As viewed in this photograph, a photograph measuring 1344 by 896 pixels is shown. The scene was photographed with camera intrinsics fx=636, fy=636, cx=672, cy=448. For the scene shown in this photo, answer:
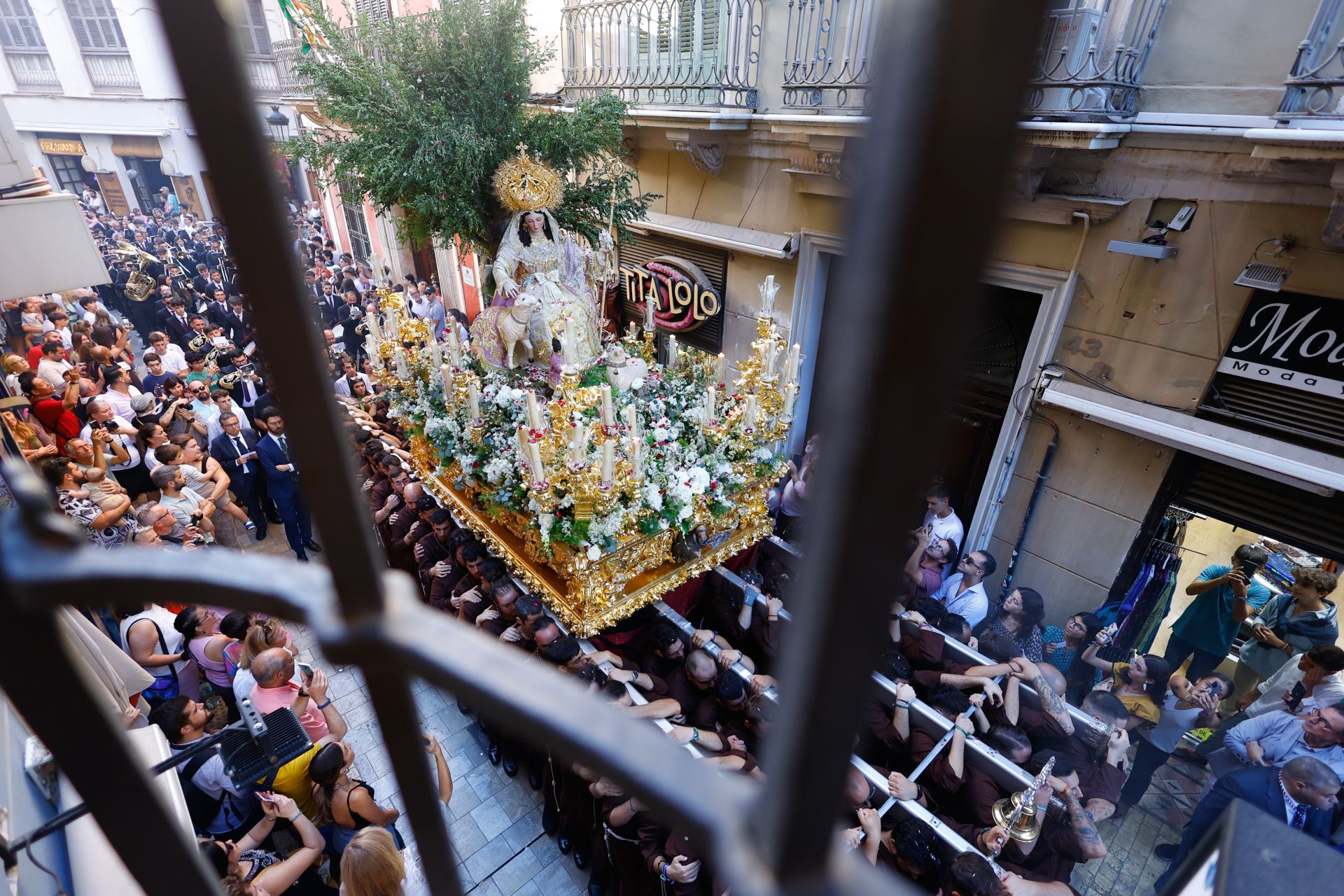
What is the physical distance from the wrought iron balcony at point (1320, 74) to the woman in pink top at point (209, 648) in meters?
5.89

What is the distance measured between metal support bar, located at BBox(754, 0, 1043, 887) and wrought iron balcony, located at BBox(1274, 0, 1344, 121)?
4209 millimetres

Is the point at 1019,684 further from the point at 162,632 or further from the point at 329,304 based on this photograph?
the point at 329,304

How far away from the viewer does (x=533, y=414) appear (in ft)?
11.9

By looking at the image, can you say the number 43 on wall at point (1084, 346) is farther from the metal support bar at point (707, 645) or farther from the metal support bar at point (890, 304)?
the metal support bar at point (890, 304)

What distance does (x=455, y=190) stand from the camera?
502 centimetres

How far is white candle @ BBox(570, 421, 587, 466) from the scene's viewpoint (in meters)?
3.43

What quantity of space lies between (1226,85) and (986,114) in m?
4.79

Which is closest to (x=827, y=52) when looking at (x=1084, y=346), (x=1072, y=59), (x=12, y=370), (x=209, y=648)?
(x=1072, y=59)

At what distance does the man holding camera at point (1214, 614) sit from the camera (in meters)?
3.91

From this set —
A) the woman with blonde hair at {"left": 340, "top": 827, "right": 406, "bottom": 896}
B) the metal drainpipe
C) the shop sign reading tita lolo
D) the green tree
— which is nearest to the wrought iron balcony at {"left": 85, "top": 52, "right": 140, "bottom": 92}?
the green tree

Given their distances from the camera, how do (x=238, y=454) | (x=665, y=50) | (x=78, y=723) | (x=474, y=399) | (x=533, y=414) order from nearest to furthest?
(x=78, y=723) → (x=533, y=414) → (x=474, y=399) → (x=238, y=454) → (x=665, y=50)

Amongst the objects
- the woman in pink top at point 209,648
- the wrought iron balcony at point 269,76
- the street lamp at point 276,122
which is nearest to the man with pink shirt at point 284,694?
the woman in pink top at point 209,648

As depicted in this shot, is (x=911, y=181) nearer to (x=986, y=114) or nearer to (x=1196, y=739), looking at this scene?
(x=986, y=114)

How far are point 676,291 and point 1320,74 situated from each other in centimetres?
514
